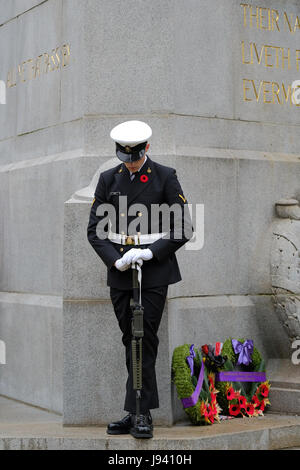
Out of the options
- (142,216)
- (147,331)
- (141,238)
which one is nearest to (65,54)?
(142,216)

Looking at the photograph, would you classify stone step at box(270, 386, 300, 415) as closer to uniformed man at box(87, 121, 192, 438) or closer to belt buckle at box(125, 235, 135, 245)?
uniformed man at box(87, 121, 192, 438)

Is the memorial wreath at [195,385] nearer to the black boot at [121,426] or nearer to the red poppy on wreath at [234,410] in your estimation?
the red poppy on wreath at [234,410]

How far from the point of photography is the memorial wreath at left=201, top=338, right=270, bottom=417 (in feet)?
24.2

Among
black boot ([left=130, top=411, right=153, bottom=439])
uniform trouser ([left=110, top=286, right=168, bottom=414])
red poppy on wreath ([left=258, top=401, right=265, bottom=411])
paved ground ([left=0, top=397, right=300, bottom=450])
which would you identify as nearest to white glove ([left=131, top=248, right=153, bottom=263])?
uniform trouser ([left=110, top=286, right=168, bottom=414])

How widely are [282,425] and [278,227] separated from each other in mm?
1978

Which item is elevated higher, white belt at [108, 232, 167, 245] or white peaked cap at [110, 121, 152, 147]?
white peaked cap at [110, 121, 152, 147]

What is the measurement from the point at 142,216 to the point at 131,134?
636 millimetres

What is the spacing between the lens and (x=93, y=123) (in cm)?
789

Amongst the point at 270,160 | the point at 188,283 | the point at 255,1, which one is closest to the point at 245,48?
the point at 255,1

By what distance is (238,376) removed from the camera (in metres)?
7.52

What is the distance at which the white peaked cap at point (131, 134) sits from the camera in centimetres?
632

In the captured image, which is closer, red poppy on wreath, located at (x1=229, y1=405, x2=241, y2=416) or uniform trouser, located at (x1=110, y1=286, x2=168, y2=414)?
uniform trouser, located at (x1=110, y1=286, x2=168, y2=414)

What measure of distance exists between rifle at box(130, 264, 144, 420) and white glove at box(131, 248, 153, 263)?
0.26 feet

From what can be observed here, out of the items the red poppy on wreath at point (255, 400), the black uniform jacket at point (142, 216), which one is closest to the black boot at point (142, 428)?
the black uniform jacket at point (142, 216)
